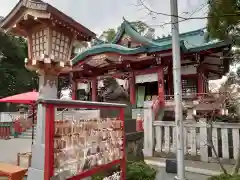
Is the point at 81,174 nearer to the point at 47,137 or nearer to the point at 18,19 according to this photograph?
the point at 47,137

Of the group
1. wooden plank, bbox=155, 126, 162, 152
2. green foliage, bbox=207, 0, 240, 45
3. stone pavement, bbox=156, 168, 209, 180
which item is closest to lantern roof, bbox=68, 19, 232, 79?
wooden plank, bbox=155, 126, 162, 152

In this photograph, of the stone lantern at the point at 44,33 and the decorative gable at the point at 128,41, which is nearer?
the stone lantern at the point at 44,33

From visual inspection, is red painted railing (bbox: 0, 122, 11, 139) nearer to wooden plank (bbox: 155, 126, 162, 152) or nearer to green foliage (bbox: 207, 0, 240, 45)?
wooden plank (bbox: 155, 126, 162, 152)

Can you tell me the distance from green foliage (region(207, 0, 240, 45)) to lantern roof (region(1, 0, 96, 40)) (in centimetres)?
276

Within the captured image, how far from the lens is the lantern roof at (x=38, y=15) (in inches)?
169

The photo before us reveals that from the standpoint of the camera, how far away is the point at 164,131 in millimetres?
7492

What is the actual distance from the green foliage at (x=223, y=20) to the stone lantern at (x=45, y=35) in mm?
2796

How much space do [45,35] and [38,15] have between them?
40 centimetres

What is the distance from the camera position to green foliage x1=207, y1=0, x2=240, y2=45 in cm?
312

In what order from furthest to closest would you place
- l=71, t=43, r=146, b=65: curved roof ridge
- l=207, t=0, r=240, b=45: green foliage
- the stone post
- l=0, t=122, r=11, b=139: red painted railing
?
l=0, t=122, r=11, b=139: red painted railing, l=71, t=43, r=146, b=65: curved roof ridge, l=207, t=0, r=240, b=45: green foliage, the stone post

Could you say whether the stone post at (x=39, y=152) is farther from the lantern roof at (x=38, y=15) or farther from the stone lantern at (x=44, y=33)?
the lantern roof at (x=38, y=15)

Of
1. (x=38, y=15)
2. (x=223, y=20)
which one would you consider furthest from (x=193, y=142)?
(x=38, y=15)

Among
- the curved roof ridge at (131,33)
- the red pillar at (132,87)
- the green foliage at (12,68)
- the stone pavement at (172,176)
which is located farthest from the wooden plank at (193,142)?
the green foliage at (12,68)

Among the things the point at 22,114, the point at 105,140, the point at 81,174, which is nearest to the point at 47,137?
the point at 81,174
